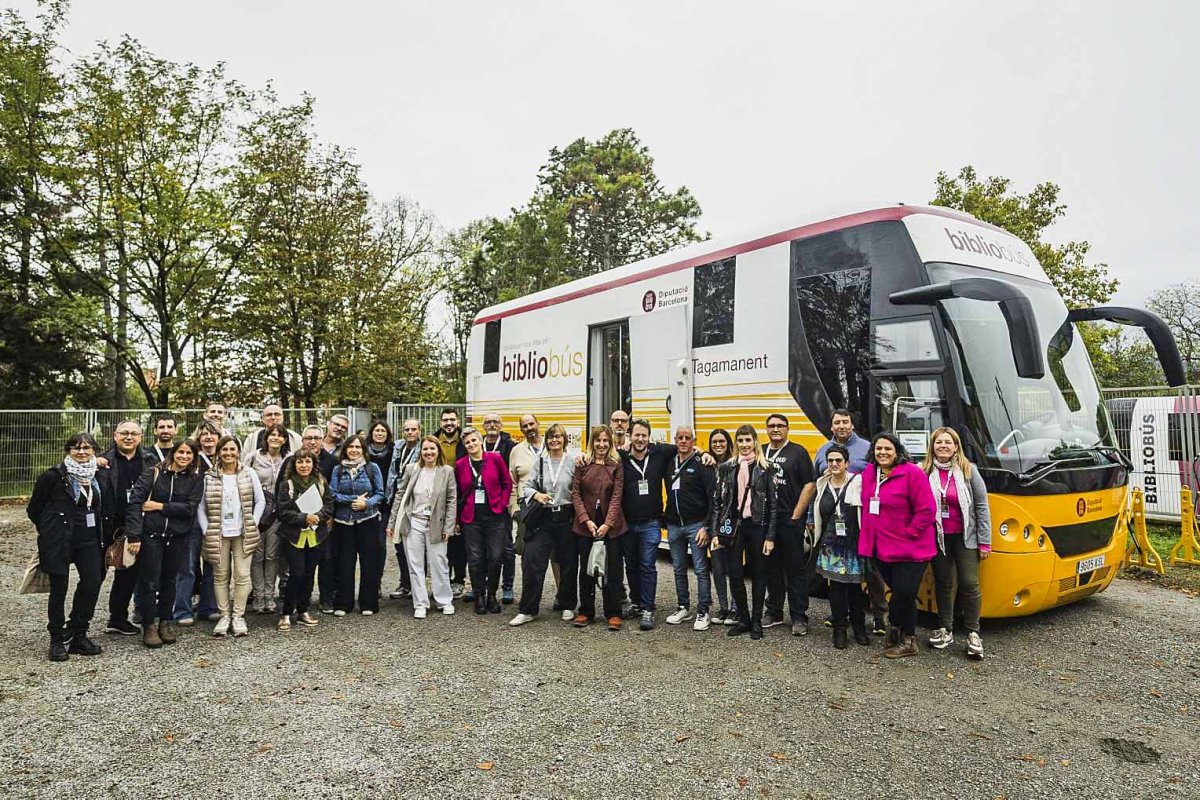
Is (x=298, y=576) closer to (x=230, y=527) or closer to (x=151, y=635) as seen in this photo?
(x=230, y=527)

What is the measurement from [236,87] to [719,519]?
21.7m

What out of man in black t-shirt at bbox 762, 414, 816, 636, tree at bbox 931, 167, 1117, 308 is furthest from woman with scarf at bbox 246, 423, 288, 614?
tree at bbox 931, 167, 1117, 308

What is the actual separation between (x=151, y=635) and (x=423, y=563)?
2145 millimetres

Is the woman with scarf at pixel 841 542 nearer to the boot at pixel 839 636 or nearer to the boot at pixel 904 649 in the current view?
the boot at pixel 839 636

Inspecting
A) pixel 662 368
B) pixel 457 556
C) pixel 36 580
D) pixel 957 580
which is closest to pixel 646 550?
pixel 457 556

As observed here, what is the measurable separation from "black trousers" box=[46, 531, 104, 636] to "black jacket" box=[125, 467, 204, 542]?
264 mm

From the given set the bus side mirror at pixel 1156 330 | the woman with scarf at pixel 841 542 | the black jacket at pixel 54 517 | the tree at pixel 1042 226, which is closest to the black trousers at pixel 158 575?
the black jacket at pixel 54 517

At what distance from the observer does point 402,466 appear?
756 cm

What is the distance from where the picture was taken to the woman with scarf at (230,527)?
631 centimetres

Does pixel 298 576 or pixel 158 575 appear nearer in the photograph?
pixel 158 575

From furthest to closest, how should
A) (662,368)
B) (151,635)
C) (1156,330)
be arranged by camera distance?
(662,368), (1156,330), (151,635)

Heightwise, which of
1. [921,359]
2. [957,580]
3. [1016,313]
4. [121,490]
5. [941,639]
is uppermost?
[1016,313]

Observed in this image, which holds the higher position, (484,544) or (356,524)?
(356,524)

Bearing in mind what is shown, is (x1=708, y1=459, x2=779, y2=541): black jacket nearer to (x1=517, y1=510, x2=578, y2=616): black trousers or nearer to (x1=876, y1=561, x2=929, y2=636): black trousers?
(x1=876, y1=561, x2=929, y2=636): black trousers
